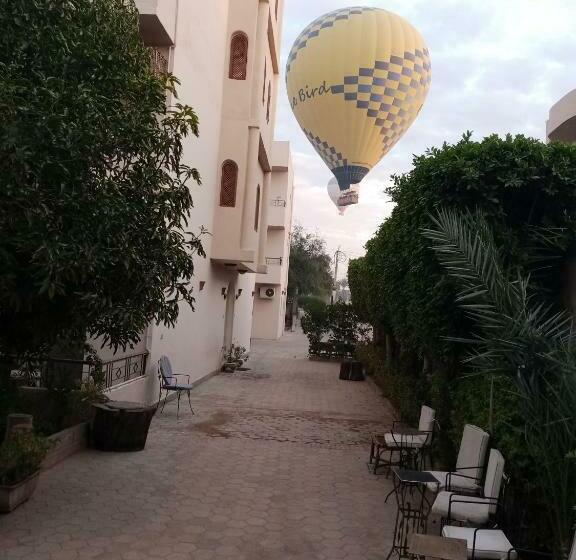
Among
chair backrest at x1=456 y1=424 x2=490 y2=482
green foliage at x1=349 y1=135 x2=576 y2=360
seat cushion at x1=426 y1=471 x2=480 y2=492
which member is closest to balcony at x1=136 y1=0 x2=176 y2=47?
green foliage at x1=349 y1=135 x2=576 y2=360

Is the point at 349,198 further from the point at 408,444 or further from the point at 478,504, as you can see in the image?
the point at 478,504

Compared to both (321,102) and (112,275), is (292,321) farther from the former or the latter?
(112,275)

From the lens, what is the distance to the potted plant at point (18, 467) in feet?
17.4

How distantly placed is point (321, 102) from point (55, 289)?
14687 millimetres

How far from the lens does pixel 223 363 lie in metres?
18.5

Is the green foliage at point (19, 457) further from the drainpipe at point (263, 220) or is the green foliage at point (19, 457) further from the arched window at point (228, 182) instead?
the drainpipe at point (263, 220)

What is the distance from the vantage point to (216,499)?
6.20 metres

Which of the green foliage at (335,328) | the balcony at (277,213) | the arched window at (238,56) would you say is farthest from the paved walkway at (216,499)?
the balcony at (277,213)

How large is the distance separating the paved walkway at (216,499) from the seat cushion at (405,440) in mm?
507

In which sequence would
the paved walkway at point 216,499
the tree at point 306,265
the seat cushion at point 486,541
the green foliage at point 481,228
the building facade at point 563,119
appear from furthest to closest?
the tree at point 306,265 < the building facade at point 563,119 < the green foliage at point 481,228 < the paved walkway at point 216,499 < the seat cushion at point 486,541

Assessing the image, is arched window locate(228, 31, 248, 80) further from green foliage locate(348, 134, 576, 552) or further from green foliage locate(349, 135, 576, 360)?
green foliage locate(349, 135, 576, 360)

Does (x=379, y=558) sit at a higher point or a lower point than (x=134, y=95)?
lower

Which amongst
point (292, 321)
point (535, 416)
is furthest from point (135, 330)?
point (292, 321)

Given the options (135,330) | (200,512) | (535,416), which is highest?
(135,330)
